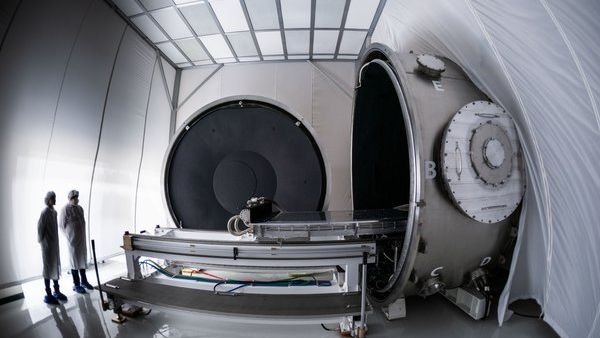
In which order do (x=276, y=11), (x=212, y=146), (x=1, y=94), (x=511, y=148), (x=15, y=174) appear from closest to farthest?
(x=511, y=148)
(x=1, y=94)
(x=15, y=174)
(x=212, y=146)
(x=276, y=11)

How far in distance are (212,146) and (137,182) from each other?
3.53 feet

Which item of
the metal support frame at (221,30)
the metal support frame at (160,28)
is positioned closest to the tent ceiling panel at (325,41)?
the metal support frame at (221,30)

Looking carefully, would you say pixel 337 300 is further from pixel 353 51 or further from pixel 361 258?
pixel 353 51

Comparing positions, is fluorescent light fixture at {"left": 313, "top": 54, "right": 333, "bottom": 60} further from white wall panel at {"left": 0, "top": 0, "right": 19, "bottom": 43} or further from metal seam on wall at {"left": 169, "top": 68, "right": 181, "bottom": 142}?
white wall panel at {"left": 0, "top": 0, "right": 19, "bottom": 43}

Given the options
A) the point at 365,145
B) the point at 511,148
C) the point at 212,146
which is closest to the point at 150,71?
the point at 212,146

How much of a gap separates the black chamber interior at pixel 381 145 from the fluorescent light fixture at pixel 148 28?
2.08 meters

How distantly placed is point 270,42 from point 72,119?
78.2 inches

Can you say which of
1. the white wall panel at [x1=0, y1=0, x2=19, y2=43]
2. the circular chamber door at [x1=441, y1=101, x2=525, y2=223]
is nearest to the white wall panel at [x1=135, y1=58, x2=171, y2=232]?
the white wall panel at [x1=0, y1=0, x2=19, y2=43]

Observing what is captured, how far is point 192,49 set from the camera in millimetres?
2266

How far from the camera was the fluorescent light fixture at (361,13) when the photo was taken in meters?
1.90

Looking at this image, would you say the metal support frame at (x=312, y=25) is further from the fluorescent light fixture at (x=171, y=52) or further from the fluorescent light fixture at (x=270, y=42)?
the fluorescent light fixture at (x=171, y=52)

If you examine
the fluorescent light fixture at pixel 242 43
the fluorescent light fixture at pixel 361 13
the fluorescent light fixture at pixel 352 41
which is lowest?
the fluorescent light fixture at pixel 242 43

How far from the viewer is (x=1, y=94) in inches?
41.3

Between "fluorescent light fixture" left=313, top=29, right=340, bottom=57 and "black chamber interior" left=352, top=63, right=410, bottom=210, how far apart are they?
44.8 inches
